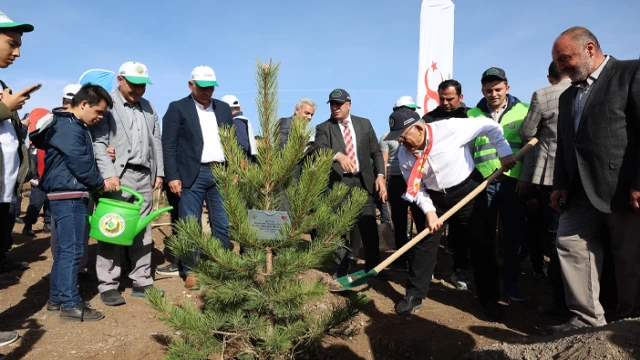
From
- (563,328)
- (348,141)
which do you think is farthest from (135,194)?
(563,328)

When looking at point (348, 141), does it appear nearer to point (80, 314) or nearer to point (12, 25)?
point (80, 314)

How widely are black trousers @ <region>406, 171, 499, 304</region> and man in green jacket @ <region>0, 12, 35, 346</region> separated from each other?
9.31 ft

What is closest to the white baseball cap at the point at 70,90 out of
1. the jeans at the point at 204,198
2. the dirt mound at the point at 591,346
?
the jeans at the point at 204,198

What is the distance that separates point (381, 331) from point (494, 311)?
936 millimetres

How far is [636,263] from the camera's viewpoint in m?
2.60

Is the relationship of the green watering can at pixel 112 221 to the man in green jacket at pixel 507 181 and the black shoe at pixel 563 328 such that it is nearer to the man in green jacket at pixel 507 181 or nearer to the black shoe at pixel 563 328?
the man in green jacket at pixel 507 181

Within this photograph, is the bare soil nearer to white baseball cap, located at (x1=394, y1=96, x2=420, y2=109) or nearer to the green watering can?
the green watering can

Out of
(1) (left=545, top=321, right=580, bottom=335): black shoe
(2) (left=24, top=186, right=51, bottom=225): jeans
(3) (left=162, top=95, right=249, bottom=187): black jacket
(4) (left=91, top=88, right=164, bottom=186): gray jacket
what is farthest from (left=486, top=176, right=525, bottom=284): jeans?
(2) (left=24, top=186, right=51, bottom=225): jeans

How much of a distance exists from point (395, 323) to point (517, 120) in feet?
6.81

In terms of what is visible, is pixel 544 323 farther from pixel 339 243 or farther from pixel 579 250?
pixel 339 243

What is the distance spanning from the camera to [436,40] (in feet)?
23.1

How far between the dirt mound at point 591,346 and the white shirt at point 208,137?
274 cm

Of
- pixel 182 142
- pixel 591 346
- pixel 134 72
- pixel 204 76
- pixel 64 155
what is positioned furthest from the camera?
pixel 182 142

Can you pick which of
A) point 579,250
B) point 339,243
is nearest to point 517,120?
point 579,250
